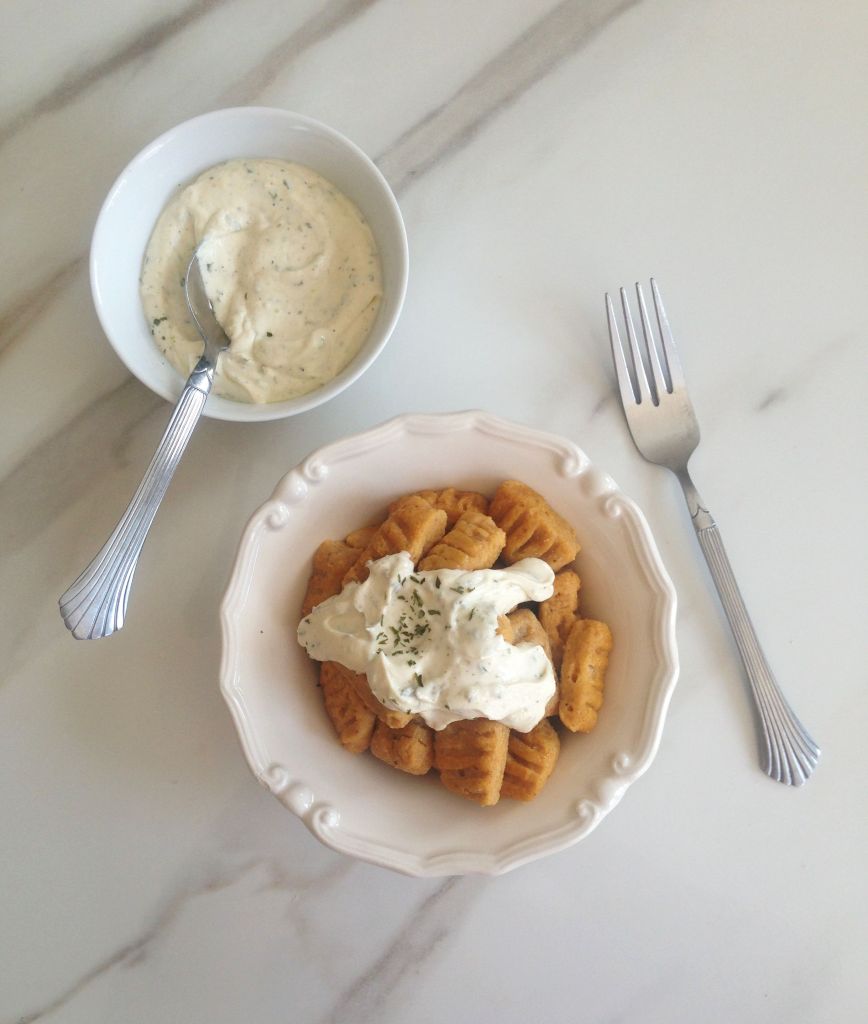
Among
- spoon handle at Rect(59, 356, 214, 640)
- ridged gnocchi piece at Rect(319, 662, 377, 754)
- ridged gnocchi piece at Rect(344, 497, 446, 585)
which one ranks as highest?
spoon handle at Rect(59, 356, 214, 640)

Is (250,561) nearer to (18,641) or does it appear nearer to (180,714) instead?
(180,714)

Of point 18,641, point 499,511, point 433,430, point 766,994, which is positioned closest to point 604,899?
point 766,994

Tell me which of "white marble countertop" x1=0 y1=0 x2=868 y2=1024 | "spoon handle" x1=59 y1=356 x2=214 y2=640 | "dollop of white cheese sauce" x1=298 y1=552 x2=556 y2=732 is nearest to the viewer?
"dollop of white cheese sauce" x1=298 y1=552 x2=556 y2=732

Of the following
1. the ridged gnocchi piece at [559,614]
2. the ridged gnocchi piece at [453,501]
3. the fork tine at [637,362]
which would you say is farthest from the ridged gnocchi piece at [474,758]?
the fork tine at [637,362]

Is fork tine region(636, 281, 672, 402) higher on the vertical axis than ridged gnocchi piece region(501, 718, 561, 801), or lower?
higher

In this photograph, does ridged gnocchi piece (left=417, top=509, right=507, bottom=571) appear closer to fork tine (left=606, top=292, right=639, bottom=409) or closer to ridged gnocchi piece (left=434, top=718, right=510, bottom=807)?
ridged gnocchi piece (left=434, top=718, right=510, bottom=807)

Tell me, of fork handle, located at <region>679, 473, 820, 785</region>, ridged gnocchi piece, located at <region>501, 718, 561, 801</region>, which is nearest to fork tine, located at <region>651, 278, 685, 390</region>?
fork handle, located at <region>679, 473, 820, 785</region>

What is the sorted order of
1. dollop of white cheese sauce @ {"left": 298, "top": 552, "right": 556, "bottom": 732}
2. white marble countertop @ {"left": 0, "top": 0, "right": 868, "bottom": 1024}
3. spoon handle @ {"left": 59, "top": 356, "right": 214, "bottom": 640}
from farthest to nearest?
1. white marble countertop @ {"left": 0, "top": 0, "right": 868, "bottom": 1024}
2. spoon handle @ {"left": 59, "top": 356, "right": 214, "bottom": 640}
3. dollop of white cheese sauce @ {"left": 298, "top": 552, "right": 556, "bottom": 732}

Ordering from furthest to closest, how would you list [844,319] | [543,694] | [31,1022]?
1. [844,319]
2. [31,1022]
3. [543,694]

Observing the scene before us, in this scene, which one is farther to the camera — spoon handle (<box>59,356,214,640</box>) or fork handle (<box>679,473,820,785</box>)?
fork handle (<box>679,473,820,785</box>)
